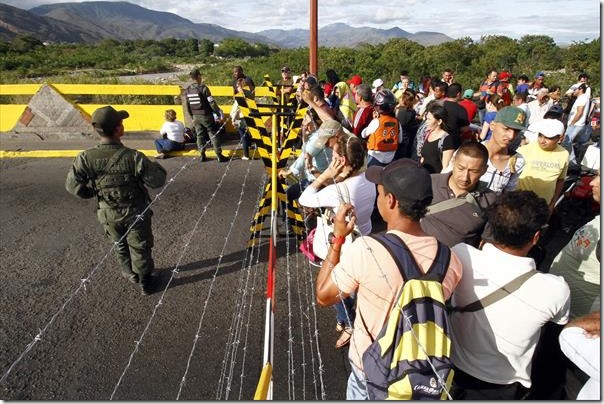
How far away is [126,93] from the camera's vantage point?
895cm

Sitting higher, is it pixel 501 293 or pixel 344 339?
pixel 501 293

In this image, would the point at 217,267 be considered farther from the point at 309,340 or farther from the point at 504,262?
the point at 504,262

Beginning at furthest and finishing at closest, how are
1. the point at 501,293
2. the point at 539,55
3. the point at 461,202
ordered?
the point at 539,55 → the point at 461,202 → the point at 501,293

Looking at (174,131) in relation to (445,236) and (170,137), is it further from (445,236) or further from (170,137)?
(445,236)

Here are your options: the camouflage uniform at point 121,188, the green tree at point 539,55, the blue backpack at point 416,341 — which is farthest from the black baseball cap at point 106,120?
the green tree at point 539,55

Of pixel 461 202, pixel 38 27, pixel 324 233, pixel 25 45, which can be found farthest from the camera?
pixel 38 27

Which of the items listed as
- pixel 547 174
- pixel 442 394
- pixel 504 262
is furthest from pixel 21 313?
pixel 547 174

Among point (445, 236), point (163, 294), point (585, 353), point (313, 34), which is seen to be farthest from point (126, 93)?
point (585, 353)

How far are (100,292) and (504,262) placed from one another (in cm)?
Answer: 388

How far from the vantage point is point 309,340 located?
339 cm

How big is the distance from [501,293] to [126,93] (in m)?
9.31

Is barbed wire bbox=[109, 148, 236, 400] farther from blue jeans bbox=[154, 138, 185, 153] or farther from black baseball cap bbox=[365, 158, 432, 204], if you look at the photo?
A: black baseball cap bbox=[365, 158, 432, 204]

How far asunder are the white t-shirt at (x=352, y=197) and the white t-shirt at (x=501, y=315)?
3.20 feet

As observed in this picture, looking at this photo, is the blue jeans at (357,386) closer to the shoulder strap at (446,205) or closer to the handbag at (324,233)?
the handbag at (324,233)
